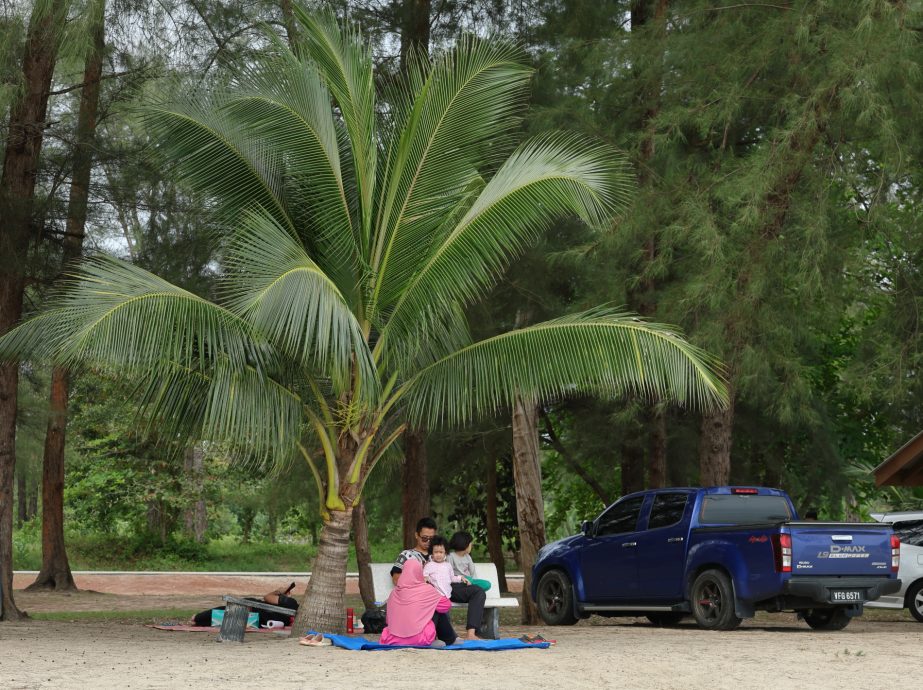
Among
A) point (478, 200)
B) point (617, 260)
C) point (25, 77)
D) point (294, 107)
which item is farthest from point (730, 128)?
point (25, 77)

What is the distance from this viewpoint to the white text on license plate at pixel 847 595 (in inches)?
505

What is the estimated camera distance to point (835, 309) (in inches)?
640

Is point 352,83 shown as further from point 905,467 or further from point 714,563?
point 905,467

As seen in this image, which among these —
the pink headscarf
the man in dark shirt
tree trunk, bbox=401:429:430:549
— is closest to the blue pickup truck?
the man in dark shirt

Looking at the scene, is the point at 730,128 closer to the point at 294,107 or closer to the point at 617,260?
the point at 617,260

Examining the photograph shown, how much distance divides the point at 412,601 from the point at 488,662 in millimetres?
1188

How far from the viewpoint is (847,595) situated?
12961mm

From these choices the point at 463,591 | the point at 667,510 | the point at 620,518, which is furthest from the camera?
the point at 620,518

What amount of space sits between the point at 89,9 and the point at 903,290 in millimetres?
11424

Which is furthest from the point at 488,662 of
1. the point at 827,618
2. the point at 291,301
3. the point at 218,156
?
the point at 218,156

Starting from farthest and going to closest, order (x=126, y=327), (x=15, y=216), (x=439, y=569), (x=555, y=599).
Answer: (x=555, y=599) < (x=15, y=216) < (x=439, y=569) < (x=126, y=327)

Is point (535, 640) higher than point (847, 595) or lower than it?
lower

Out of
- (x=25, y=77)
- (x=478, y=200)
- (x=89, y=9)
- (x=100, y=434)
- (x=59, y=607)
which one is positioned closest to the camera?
(x=478, y=200)

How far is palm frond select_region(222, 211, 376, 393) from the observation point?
35.0 ft
